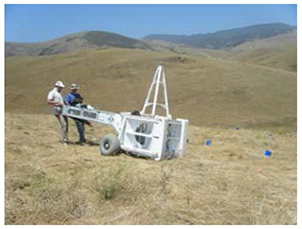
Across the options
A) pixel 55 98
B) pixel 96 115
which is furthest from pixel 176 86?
pixel 96 115

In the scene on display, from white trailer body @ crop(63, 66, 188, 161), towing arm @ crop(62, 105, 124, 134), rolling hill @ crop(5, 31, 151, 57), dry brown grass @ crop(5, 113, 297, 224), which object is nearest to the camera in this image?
dry brown grass @ crop(5, 113, 297, 224)

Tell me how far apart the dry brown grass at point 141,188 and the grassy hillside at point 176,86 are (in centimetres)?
2261

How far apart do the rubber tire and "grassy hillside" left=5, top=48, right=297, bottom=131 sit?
881 inches

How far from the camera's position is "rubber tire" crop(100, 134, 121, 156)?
934 cm

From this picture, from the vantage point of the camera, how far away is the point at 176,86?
4519cm

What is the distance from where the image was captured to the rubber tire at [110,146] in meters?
9.34

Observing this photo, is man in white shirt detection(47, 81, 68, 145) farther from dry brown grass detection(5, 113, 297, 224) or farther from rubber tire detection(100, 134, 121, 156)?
rubber tire detection(100, 134, 121, 156)

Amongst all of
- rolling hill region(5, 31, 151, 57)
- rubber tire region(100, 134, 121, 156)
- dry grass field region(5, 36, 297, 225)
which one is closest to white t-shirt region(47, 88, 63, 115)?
dry grass field region(5, 36, 297, 225)

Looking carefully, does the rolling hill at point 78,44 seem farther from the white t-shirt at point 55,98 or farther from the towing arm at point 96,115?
the towing arm at point 96,115

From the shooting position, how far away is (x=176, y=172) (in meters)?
7.64

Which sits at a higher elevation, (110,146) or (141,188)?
(110,146)

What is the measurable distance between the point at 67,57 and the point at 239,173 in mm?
56812

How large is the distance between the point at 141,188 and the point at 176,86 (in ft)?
129

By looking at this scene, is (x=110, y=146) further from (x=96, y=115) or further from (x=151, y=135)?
(x=96, y=115)
